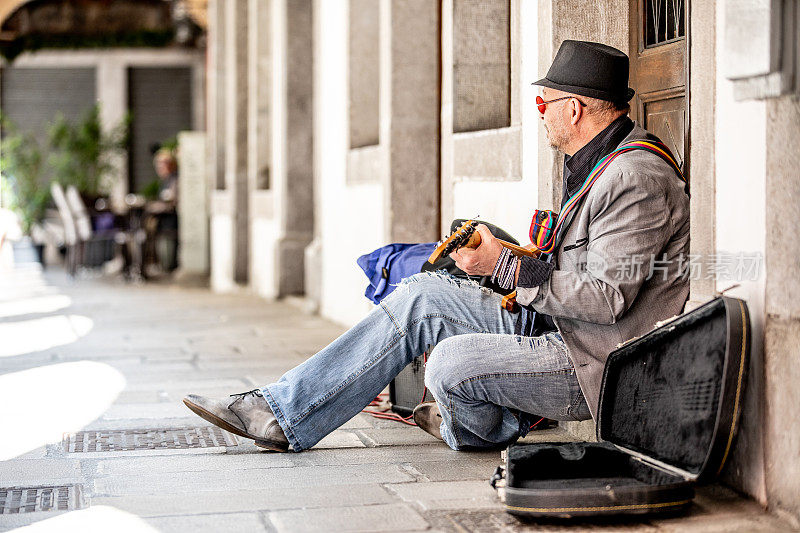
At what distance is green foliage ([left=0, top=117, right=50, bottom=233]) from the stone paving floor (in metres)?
15.7

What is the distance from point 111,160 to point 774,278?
71.9 feet

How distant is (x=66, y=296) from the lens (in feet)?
41.1

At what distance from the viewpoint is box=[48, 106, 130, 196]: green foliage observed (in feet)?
72.6

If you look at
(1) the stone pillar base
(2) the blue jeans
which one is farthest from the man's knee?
(1) the stone pillar base

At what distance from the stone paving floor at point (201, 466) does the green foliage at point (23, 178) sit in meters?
15.7

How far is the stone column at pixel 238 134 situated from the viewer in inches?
529

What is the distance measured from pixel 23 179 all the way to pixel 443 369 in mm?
20399

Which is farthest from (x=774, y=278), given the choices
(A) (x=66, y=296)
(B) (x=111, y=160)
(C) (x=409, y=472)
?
(B) (x=111, y=160)

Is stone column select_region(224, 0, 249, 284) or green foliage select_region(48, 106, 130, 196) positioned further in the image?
green foliage select_region(48, 106, 130, 196)

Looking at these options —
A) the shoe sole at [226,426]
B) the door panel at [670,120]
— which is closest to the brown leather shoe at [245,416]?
the shoe sole at [226,426]

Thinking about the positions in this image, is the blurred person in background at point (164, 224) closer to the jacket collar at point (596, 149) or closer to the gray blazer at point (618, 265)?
the jacket collar at point (596, 149)

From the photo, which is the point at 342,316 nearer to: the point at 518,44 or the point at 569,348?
the point at 518,44

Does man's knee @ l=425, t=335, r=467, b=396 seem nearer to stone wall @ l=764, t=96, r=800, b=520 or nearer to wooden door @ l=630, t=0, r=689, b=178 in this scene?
stone wall @ l=764, t=96, r=800, b=520

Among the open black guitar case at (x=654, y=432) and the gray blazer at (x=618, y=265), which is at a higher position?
the gray blazer at (x=618, y=265)
